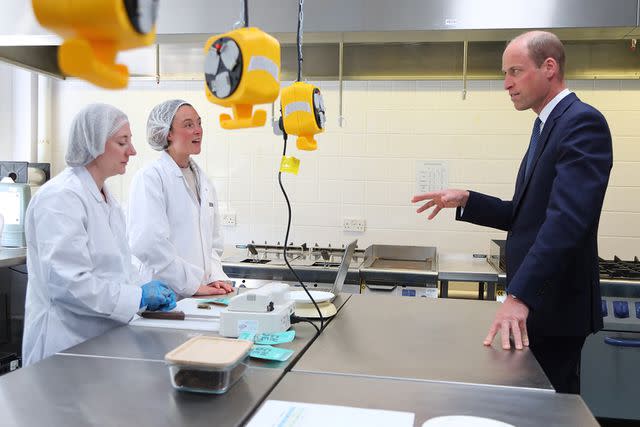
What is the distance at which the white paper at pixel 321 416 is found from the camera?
1.18 meters

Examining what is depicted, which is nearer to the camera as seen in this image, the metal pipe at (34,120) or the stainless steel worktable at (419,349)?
the stainless steel worktable at (419,349)

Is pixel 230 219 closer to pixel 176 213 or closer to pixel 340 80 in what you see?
pixel 340 80

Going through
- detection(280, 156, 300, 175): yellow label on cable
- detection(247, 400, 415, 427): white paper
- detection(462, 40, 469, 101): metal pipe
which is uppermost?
detection(462, 40, 469, 101): metal pipe

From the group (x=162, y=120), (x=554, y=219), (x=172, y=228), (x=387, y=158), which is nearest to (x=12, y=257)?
(x=172, y=228)

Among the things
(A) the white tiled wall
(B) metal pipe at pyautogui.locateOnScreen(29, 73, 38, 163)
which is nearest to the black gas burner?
(A) the white tiled wall

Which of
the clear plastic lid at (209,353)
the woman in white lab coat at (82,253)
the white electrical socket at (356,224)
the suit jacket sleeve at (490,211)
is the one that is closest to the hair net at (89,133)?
the woman in white lab coat at (82,253)

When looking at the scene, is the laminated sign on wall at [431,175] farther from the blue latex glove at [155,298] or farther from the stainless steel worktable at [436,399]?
the stainless steel worktable at [436,399]

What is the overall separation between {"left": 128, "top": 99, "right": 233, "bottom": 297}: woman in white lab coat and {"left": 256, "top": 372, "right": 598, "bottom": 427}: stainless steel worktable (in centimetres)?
120

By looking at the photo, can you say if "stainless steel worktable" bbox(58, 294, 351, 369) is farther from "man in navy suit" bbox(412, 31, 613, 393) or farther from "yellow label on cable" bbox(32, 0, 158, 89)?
"yellow label on cable" bbox(32, 0, 158, 89)

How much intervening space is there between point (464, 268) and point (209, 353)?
242cm

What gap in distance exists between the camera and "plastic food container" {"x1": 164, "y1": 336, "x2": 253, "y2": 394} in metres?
1.31

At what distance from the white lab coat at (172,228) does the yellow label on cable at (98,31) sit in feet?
6.29

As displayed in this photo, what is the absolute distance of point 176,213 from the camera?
110 inches

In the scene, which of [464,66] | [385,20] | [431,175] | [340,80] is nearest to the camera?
[385,20]
